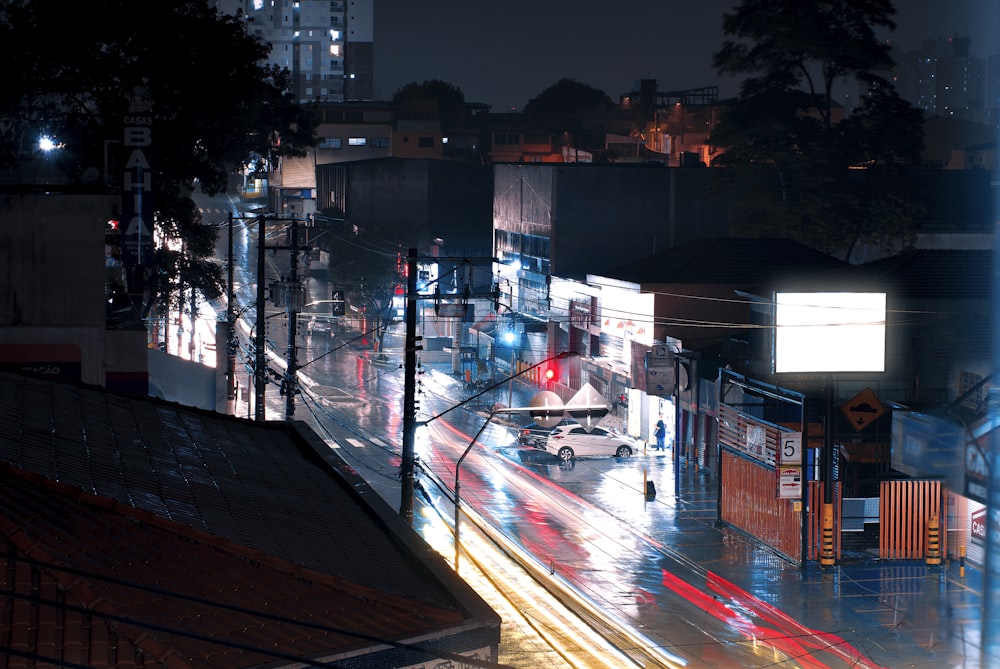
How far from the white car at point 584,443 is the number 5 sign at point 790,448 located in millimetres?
16386

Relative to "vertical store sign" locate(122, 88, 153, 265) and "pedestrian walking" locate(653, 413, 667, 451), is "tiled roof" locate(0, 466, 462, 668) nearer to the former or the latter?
"vertical store sign" locate(122, 88, 153, 265)

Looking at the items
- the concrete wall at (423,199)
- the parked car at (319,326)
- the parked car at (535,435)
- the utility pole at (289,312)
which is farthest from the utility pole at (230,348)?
the concrete wall at (423,199)

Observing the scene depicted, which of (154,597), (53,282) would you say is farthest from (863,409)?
(154,597)

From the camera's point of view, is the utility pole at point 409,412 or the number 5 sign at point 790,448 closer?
the utility pole at point 409,412

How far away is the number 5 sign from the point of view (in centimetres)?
3108

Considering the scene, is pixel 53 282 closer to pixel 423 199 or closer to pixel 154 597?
pixel 154 597

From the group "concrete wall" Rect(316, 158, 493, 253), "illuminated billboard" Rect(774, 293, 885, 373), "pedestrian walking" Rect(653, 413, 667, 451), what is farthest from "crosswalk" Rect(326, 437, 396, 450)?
"concrete wall" Rect(316, 158, 493, 253)

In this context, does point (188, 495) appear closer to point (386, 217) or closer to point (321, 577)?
point (321, 577)

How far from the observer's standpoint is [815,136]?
58750mm

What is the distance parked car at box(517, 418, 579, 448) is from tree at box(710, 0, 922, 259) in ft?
52.1

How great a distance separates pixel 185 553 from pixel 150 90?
28.4 m

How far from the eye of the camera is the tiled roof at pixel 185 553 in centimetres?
848

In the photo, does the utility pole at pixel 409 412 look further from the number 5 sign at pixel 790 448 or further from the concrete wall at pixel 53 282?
the number 5 sign at pixel 790 448

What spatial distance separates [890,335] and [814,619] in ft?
45.0
